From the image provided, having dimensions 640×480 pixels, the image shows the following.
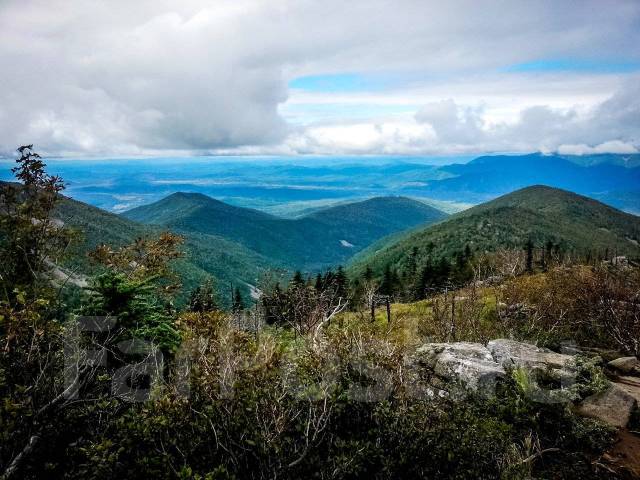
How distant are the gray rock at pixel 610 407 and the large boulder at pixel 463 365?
7.81 feet

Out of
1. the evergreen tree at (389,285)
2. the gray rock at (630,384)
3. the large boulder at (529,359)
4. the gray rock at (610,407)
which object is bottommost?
the evergreen tree at (389,285)

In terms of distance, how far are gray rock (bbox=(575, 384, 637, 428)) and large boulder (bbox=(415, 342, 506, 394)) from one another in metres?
2.38

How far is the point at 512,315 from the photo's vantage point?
2470cm

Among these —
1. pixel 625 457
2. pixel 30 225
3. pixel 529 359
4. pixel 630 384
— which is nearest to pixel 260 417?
pixel 625 457

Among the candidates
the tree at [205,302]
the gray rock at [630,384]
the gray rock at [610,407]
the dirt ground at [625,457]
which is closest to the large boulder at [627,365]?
the gray rock at [630,384]

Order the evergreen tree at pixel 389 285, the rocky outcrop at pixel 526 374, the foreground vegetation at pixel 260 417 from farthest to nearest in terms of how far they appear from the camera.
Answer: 1. the evergreen tree at pixel 389 285
2. the rocky outcrop at pixel 526 374
3. the foreground vegetation at pixel 260 417

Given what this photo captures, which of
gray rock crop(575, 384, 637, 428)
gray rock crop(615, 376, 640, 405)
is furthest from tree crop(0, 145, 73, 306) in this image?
gray rock crop(615, 376, 640, 405)

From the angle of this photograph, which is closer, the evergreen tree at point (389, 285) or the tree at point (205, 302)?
the tree at point (205, 302)

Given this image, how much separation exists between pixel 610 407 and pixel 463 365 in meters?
4.06

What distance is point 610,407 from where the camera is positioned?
12.3 m

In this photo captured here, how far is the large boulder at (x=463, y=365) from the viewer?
42.4 feet

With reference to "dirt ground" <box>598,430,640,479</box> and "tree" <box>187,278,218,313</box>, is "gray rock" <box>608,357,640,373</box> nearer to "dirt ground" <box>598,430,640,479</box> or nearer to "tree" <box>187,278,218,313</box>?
"dirt ground" <box>598,430,640,479</box>

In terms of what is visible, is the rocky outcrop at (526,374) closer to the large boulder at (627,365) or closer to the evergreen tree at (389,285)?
the large boulder at (627,365)

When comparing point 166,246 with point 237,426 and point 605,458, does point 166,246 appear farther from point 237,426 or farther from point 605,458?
point 605,458
